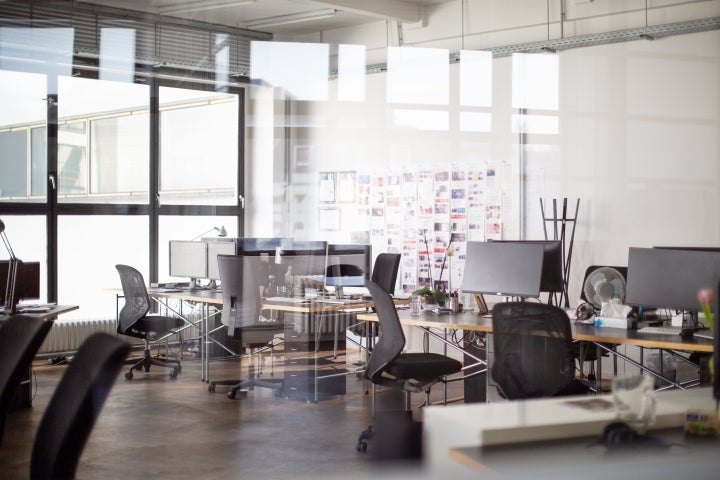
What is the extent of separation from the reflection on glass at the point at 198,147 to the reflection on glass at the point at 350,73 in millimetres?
973

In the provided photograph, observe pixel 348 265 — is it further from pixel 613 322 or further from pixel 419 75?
pixel 613 322

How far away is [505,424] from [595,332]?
10.1 ft

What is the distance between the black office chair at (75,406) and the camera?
2.18 meters

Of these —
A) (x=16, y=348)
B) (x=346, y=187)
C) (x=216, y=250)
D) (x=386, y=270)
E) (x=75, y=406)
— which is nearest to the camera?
(x=75, y=406)

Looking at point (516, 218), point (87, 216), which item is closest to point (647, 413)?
point (87, 216)

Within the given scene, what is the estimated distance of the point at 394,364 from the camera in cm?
501

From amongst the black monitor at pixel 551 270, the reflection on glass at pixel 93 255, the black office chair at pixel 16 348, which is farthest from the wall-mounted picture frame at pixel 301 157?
the black office chair at pixel 16 348

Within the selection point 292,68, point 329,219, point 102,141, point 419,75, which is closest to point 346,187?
→ point 329,219

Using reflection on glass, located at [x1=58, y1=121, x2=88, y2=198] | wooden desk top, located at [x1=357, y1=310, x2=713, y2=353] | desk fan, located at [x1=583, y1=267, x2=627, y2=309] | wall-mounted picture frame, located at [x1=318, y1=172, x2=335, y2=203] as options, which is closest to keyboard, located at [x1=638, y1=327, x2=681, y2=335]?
wooden desk top, located at [x1=357, y1=310, x2=713, y2=353]

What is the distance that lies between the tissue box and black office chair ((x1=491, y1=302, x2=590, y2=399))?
68 centimetres

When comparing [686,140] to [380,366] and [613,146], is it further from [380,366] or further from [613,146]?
[380,366]

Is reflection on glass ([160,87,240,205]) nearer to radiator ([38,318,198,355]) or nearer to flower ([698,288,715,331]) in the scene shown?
radiator ([38,318,198,355])

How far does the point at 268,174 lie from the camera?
583 centimetres

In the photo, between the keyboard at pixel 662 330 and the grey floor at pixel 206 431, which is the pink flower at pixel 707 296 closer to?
the grey floor at pixel 206 431
